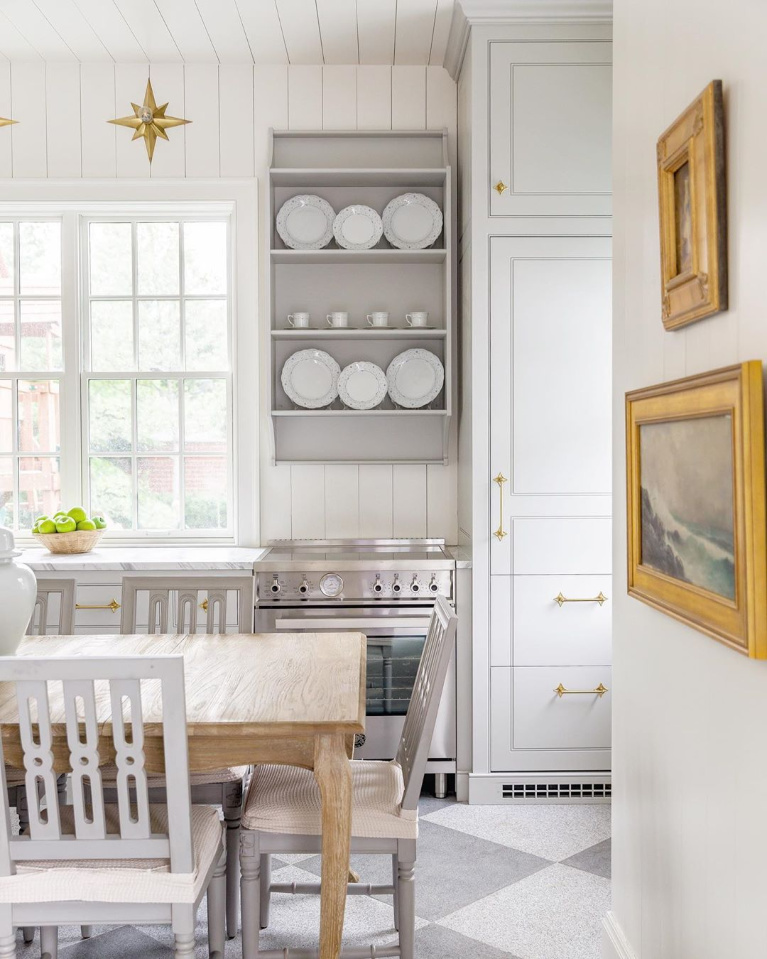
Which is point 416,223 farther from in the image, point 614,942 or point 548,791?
point 614,942

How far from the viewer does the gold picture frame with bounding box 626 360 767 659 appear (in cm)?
117

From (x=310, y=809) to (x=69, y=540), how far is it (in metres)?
1.94

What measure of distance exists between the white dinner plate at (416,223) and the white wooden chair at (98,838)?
2.45 metres

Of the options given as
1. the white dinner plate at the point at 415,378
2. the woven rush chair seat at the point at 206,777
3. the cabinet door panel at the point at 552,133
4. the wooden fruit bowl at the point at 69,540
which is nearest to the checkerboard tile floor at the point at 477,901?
the woven rush chair seat at the point at 206,777

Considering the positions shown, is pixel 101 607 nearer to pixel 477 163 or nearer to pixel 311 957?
pixel 311 957

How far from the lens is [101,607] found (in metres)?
3.25

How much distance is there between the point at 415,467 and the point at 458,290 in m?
0.79

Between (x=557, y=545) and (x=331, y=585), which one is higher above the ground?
(x=557, y=545)

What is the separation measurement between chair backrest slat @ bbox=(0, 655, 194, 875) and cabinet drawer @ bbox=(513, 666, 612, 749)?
1.78m

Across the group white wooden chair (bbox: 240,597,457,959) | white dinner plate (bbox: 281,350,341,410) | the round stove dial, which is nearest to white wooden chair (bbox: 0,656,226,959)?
white wooden chair (bbox: 240,597,457,959)

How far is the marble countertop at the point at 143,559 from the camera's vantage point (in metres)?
3.23

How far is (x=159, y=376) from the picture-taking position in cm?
382

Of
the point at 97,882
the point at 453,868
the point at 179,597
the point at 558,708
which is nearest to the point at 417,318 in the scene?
the point at 179,597

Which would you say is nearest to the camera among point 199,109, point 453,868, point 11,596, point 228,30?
point 11,596
